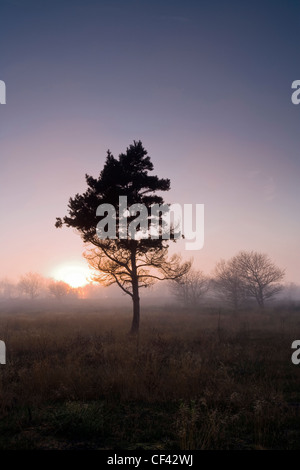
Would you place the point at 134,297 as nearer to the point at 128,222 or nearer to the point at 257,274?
the point at 128,222

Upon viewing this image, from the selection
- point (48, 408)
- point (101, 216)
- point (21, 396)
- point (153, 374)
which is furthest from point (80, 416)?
point (101, 216)

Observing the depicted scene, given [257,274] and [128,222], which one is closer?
[128,222]

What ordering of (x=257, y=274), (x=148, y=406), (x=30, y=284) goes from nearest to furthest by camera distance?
(x=148, y=406) → (x=257, y=274) → (x=30, y=284)

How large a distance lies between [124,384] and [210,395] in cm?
208

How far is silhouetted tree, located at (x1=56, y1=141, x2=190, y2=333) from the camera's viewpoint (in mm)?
13875

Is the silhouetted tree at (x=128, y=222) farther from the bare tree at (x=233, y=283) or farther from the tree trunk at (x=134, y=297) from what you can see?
the bare tree at (x=233, y=283)

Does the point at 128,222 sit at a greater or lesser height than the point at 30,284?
greater

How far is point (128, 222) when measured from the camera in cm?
1441

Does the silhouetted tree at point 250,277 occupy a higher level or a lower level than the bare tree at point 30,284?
higher

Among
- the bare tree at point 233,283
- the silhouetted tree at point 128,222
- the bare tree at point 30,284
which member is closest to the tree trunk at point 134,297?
the silhouetted tree at point 128,222

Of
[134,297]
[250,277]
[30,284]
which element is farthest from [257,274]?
[30,284]

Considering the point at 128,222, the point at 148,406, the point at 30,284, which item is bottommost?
the point at 30,284

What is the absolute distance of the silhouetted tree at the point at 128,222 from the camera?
1388cm

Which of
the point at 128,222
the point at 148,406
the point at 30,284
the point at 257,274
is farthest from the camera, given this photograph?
the point at 30,284
